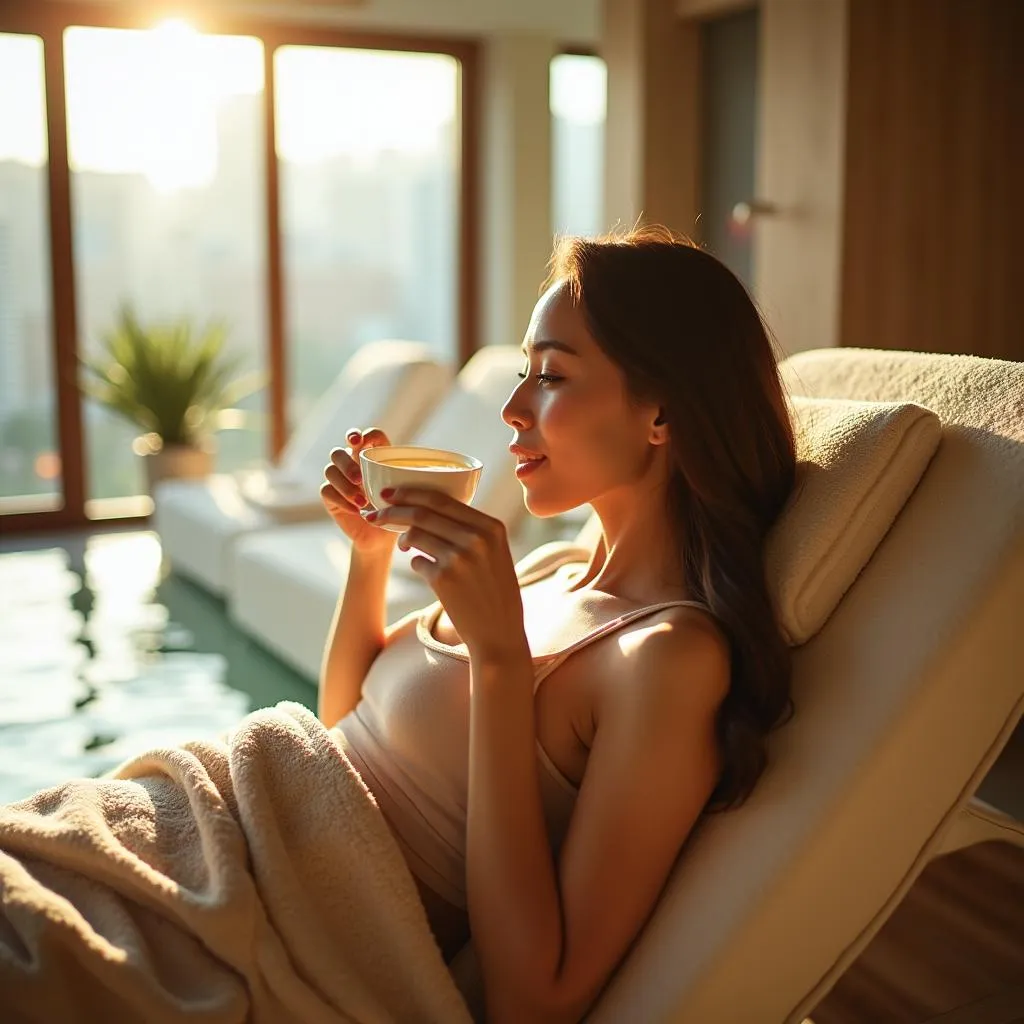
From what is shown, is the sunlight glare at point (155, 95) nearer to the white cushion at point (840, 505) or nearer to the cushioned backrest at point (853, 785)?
the white cushion at point (840, 505)

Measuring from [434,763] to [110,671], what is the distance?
2695 mm

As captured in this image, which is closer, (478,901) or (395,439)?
(478,901)

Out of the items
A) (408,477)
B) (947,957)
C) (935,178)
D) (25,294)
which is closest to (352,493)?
(408,477)

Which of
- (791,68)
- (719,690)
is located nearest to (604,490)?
(719,690)

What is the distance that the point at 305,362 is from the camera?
6941 mm

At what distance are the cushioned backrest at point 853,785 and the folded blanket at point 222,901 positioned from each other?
234 mm

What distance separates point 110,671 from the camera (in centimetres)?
376

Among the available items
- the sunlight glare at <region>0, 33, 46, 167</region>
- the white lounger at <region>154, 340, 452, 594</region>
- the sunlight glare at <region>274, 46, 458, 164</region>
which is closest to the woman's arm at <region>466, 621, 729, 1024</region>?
the white lounger at <region>154, 340, 452, 594</region>

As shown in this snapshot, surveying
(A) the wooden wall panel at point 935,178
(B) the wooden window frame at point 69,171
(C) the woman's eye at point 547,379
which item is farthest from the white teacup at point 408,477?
(B) the wooden window frame at point 69,171

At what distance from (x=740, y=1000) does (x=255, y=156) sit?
615cm

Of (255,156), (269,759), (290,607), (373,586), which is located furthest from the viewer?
(255,156)

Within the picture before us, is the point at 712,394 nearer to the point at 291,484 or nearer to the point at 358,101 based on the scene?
the point at 291,484

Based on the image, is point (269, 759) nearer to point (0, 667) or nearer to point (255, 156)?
point (0, 667)

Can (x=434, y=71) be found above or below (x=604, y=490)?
above
